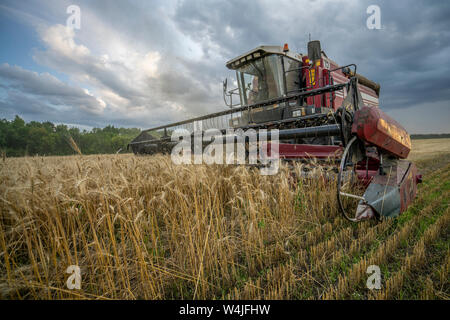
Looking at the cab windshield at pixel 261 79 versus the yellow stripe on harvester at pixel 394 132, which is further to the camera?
the cab windshield at pixel 261 79

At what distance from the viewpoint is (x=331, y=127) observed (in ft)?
7.68

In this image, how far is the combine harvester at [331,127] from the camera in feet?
6.49

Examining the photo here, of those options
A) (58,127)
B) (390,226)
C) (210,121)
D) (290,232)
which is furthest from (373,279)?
(58,127)

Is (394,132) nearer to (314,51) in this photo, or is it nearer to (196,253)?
(196,253)

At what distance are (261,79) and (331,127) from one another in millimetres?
3923

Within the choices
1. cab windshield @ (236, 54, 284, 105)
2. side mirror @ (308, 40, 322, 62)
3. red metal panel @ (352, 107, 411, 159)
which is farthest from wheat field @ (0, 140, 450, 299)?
side mirror @ (308, 40, 322, 62)

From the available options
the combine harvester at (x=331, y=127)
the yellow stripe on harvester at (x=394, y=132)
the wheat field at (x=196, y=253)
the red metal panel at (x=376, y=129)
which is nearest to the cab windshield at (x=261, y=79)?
the combine harvester at (x=331, y=127)

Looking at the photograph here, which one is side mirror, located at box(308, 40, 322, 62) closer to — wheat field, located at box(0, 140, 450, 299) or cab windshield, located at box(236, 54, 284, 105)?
cab windshield, located at box(236, 54, 284, 105)

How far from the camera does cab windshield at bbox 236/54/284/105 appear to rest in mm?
5352

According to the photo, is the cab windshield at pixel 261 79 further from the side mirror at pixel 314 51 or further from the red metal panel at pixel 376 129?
the red metal panel at pixel 376 129

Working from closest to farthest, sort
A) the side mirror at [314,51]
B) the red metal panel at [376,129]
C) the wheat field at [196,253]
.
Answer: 1. the wheat field at [196,253]
2. the red metal panel at [376,129]
3. the side mirror at [314,51]

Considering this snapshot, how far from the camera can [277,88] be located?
539cm

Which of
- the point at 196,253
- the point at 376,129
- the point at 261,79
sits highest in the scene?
the point at 261,79

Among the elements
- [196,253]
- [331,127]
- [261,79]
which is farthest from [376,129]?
[261,79]
